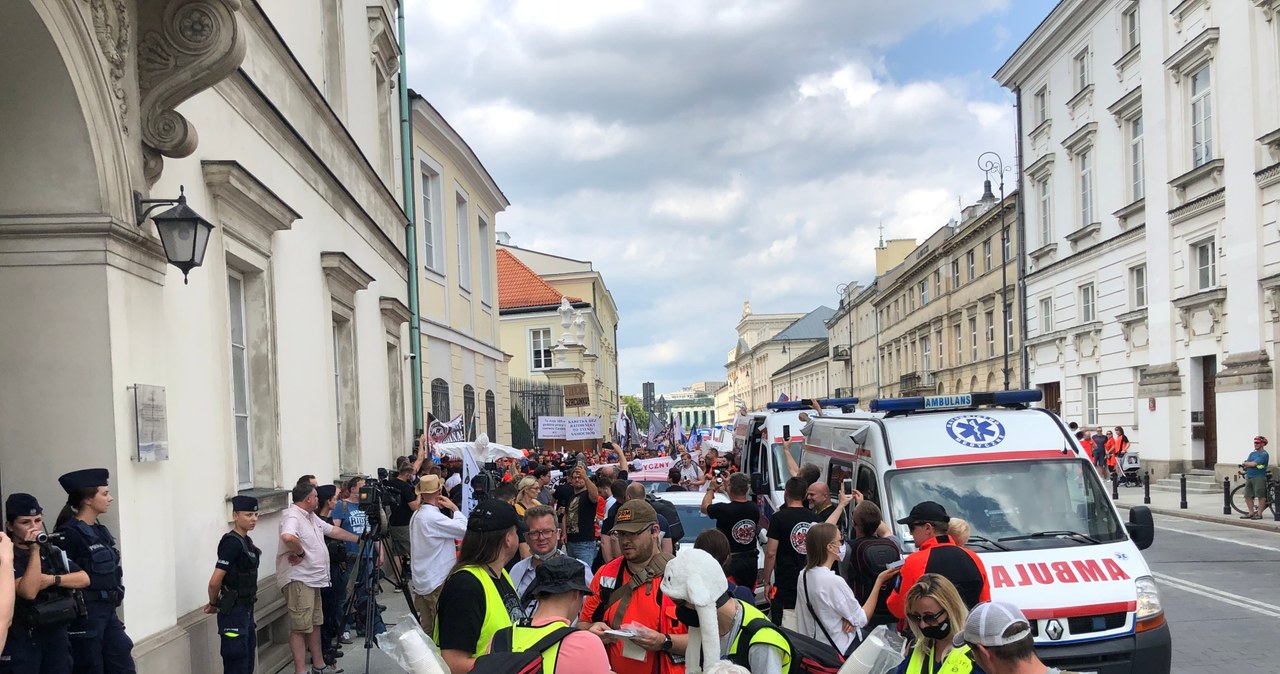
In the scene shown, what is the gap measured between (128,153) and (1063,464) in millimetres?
6877

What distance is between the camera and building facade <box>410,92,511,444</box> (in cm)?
2045

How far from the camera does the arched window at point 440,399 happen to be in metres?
20.2

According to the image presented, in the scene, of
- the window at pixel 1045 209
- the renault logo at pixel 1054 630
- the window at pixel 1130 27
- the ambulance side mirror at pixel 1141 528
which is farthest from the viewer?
the window at pixel 1045 209

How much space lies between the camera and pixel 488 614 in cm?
406

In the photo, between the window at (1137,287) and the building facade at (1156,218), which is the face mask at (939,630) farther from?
the window at (1137,287)

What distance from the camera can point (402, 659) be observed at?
10.1 ft

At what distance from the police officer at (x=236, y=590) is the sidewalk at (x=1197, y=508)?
16.9 m

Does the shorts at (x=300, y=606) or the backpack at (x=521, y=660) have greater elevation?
the backpack at (x=521, y=660)

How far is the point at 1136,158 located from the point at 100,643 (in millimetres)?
31181

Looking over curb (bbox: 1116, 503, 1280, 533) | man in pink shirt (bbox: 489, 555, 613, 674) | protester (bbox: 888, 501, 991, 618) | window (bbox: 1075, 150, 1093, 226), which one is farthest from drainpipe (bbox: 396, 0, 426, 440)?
window (bbox: 1075, 150, 1093, 226)


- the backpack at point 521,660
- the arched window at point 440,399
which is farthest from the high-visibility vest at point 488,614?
the arched window at point 440,399

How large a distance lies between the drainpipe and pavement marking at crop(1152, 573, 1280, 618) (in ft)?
39.1

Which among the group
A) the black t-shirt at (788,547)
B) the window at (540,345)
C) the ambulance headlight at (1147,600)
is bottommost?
the ambulance headlight at (1147,600)

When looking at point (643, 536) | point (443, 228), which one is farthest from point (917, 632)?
point (443, 228)
